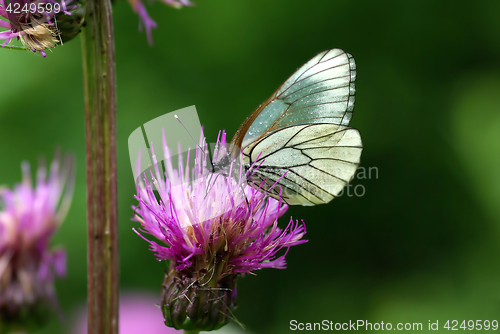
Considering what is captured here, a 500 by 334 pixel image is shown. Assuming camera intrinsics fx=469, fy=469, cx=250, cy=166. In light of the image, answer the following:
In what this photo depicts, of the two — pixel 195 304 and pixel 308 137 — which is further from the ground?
pixel 308 137

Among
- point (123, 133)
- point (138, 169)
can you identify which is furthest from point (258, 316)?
point (138, 169)

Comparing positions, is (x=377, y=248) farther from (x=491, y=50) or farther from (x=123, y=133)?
(x=123, y=133)

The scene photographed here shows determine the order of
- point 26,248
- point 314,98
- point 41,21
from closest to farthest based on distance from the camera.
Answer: point 41,21 < point 314,98 < point 26,248

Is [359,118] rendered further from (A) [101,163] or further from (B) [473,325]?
(A) [101,163]

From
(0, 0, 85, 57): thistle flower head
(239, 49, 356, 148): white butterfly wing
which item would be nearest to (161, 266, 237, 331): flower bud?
(239, 49, 356, 148): white butterfly wing
